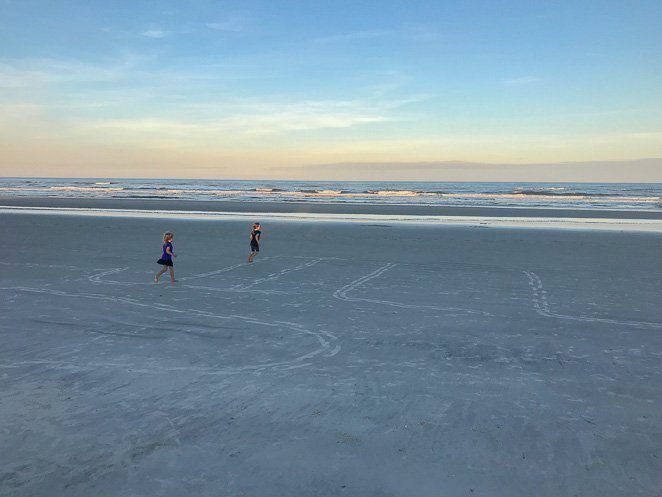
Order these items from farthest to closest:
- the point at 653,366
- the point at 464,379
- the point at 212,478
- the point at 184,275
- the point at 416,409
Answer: the point at 184,275
the point at 653,366
the point at 464,379
the point at 416,409
the point at 212,478

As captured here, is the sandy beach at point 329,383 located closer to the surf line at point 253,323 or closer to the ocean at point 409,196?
the surf line at point 253,323

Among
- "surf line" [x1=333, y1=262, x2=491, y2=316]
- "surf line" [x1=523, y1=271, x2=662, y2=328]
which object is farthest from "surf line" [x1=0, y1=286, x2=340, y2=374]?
"surf line" [x1=523, y1=271, x2=662, y2=328]

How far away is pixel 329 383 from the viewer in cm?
826

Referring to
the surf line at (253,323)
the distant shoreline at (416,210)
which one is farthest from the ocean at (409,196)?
the surf line at (253,323)

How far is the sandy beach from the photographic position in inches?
225

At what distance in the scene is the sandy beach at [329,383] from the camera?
18.8 feet

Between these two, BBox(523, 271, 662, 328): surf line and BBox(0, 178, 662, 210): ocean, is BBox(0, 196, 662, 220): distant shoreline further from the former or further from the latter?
BBox(523, 271, 662, 328): surf line

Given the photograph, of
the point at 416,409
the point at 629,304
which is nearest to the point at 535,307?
the point at 629,304

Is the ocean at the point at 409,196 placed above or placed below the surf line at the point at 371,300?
above

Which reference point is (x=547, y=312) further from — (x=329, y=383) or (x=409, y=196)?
(x=409, y=196)

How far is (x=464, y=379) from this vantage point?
27.7ft

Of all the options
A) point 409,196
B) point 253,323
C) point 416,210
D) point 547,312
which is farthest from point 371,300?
point 409,196

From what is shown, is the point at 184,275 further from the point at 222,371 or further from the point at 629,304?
the point at 629,304

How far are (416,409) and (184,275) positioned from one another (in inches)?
475
